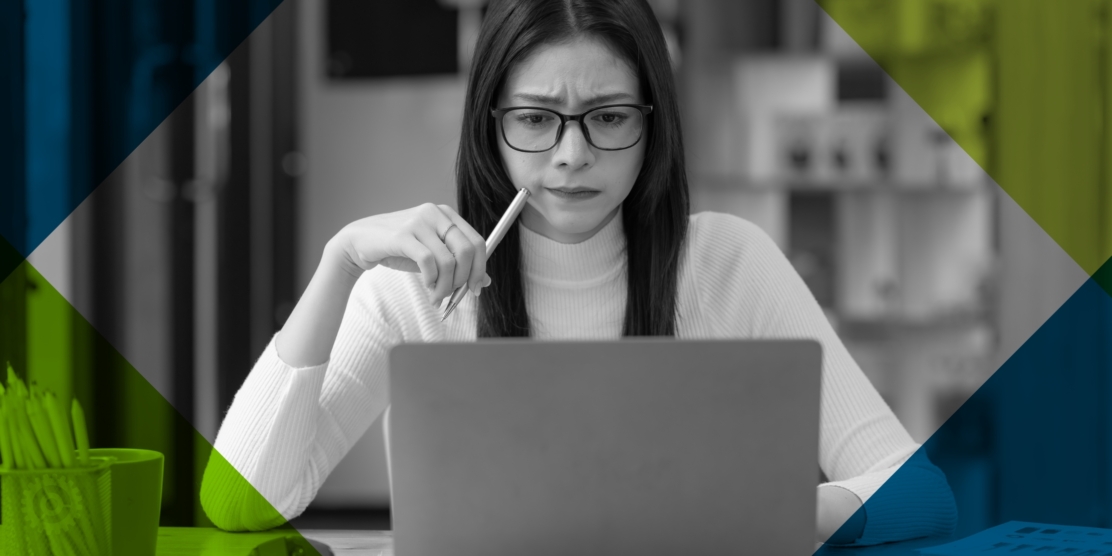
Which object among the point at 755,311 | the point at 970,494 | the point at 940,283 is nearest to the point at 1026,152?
the point at 940,283

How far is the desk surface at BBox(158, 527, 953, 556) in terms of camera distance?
0.86 metres

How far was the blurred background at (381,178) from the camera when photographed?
91.4 inches

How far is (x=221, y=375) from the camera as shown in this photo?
270 cm

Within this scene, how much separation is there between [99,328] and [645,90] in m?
1.78

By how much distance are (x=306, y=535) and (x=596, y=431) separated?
1.39 feet

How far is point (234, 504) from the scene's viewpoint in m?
1.02

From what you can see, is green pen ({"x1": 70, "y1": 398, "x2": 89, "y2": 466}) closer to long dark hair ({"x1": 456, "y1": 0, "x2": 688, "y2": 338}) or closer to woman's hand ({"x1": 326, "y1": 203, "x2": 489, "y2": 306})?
woman's hand ({"x1": 326, "y1": 203, "x2": 489, "y2": 306})

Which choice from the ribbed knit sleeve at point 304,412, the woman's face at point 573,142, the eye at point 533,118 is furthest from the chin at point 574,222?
the ribbed knit sleeve at point 304,412

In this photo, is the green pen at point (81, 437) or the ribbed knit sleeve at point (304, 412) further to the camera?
the ribbed knit sleeve at point (304, 412)
